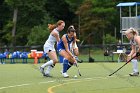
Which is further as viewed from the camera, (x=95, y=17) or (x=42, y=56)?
(x=95, y=17)

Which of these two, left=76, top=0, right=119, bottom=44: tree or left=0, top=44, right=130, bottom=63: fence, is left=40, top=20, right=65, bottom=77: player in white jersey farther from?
left=76, top=0, right=119, bottom=44: tree

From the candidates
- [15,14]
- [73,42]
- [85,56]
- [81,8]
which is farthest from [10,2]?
[73,42]

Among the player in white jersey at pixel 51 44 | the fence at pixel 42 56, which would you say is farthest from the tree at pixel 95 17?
the player in white jersey at pixel 51 44

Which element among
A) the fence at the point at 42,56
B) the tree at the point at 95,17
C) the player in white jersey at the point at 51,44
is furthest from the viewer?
the tree at the point at 95,17

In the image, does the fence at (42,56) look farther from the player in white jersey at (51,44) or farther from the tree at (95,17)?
the tree at (95,17)

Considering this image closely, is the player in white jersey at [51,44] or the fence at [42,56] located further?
the fence at [42,56]

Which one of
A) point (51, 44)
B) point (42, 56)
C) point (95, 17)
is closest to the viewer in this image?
point (51, 44)

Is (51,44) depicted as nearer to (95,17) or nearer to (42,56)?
(42,56)

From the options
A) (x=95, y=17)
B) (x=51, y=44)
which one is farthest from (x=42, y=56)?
(x=95, y=17)

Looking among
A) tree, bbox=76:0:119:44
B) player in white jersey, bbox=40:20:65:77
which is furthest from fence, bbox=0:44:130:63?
tree, bbox=76:0:119:44

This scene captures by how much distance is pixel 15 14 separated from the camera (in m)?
72.6

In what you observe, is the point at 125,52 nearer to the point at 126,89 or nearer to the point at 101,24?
the point at 126,89

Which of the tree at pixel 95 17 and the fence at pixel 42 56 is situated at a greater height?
the tree at pixel 95 17

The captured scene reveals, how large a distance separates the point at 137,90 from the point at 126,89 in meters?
0.40
